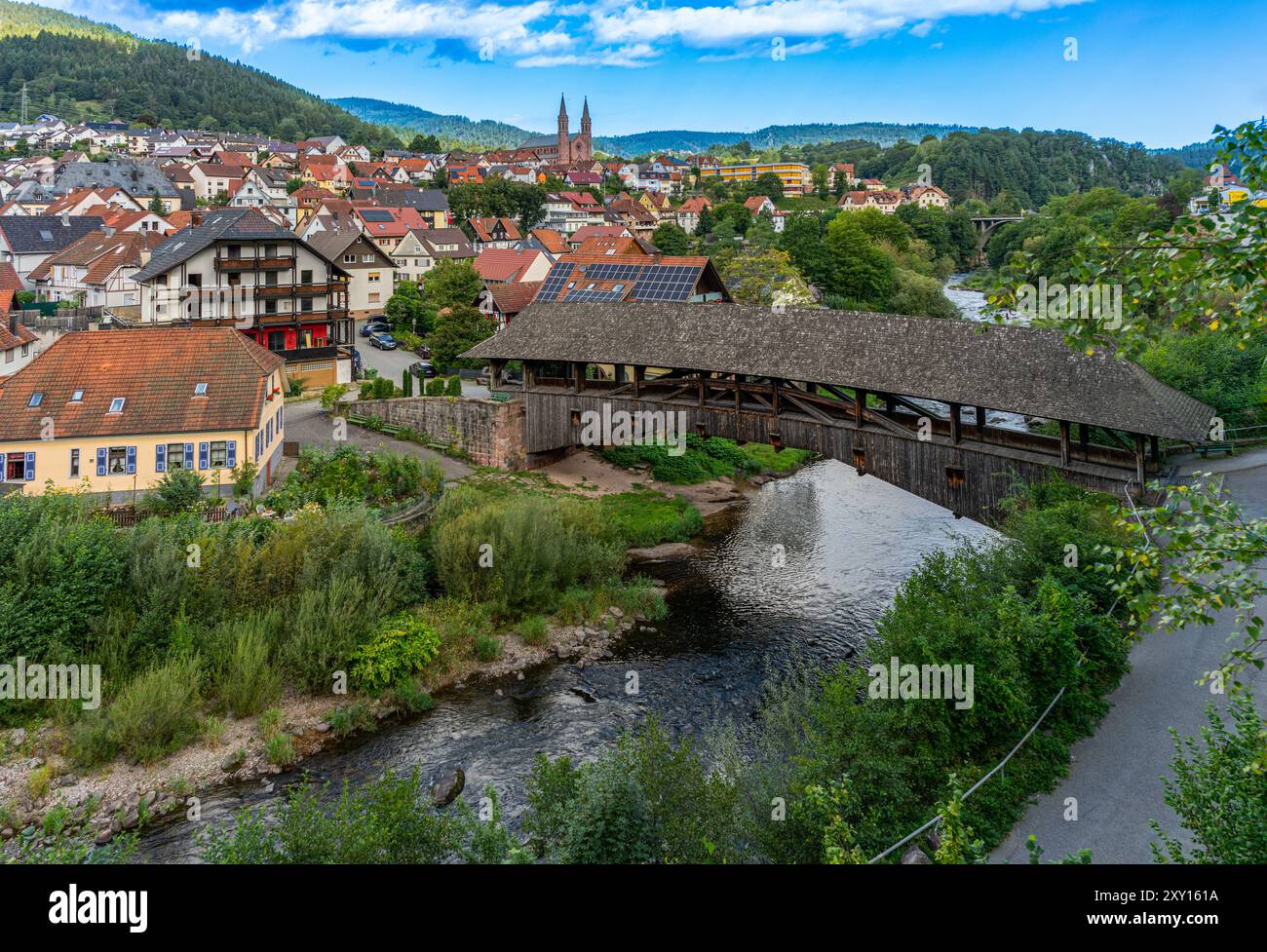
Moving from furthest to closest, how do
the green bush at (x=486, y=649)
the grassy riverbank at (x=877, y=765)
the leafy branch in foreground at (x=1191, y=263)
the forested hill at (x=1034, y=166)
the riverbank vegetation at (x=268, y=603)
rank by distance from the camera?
the forested hill at (x=1034, y=166) < the green bush at (x=486, y=649) < the riverbank vegetation at (x=268, y=603) < the grassy riverbank at (x=877, y=765) < the leafy branch in foreground at (x=1191, y=263)

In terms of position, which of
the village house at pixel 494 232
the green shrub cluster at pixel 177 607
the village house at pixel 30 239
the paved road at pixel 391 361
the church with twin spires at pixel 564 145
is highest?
the church with twin spires at pixel 564 145

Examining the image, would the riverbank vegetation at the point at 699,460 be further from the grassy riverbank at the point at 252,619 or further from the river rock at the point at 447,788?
the river rock at the point at 447,788

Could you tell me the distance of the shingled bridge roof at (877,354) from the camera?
18484 mm

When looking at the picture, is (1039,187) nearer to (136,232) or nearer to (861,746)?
(136,232)

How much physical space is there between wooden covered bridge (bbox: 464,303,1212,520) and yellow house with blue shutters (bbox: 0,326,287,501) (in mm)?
7840

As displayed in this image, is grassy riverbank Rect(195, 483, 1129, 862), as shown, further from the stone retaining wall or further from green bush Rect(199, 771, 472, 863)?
the stone retaining wall

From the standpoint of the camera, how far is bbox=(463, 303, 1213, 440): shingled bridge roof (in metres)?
18.5

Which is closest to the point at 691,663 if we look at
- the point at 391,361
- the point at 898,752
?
the point at 898,752

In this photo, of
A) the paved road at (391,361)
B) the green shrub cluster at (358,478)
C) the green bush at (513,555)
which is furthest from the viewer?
the paved road at (391,361)

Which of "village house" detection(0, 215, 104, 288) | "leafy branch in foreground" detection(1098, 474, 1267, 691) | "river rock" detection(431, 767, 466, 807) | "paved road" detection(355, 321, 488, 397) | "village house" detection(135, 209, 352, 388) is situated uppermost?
"village house" detection(0, 215, 104, 288)

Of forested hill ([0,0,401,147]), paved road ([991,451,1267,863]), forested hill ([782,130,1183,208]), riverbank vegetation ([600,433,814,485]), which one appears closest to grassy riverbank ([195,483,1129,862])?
paved road ([991,451,1267,863])

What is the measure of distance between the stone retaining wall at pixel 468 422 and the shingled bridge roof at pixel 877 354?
2.23m

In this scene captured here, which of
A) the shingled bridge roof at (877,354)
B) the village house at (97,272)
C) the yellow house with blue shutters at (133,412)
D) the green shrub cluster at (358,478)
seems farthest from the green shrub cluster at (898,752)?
the village house at (97,272)

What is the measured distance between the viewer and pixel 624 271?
1419 inches
